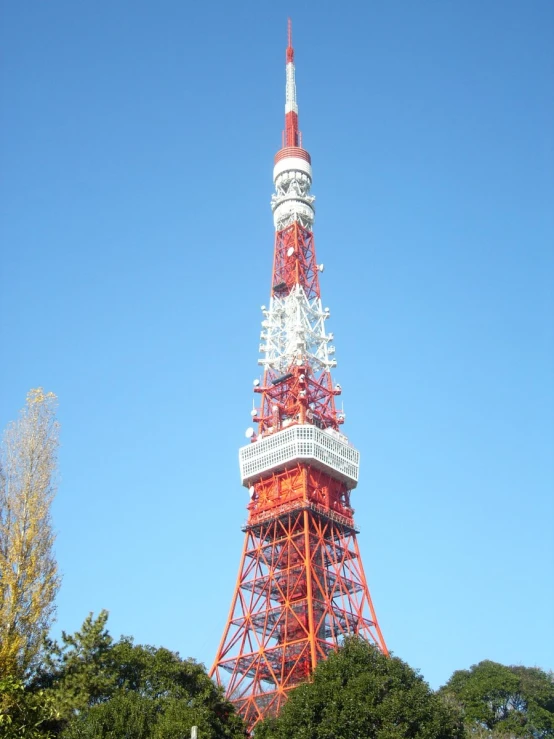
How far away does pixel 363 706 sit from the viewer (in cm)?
4012

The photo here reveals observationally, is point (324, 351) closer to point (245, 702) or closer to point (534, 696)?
point (245, 702)

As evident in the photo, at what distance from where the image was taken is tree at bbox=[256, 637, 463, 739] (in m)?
39.8

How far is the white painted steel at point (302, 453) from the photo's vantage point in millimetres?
67438

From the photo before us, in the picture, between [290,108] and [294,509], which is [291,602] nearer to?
[294,509]

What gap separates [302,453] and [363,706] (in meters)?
28.5

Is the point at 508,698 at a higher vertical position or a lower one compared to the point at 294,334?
lower

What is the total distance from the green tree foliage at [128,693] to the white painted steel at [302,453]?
2305cm

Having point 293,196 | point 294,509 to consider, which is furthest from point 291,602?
point 293,196

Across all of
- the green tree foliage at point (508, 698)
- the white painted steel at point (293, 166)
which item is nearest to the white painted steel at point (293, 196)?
the white painted steel at point (293, 166)

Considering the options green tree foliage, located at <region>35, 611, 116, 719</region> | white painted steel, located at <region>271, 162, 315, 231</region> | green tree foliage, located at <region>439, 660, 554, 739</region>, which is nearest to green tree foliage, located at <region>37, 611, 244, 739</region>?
green tree foliage, located at <region>35, 611, 116, 719</region>

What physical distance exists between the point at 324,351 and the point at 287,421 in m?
9.07

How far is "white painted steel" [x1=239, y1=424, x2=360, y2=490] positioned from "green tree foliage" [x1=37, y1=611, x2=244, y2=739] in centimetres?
2305

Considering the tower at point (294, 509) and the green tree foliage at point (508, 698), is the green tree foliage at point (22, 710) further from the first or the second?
the green tree foliage at point (508, 698)

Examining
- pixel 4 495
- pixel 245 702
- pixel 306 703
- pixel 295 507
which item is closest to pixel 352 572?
pixel 295 507
